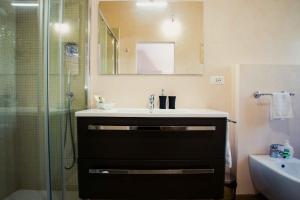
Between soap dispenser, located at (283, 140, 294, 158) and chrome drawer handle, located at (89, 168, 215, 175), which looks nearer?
chrome drawer handle, located at (89, 168, 215, 175)

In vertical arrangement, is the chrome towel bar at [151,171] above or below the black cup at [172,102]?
below

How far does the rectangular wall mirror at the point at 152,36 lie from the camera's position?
199cm

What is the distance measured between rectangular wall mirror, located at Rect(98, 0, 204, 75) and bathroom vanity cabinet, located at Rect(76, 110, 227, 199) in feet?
2.29

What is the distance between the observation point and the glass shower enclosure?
4.54 ft

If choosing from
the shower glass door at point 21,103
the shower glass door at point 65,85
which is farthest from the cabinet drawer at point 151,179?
the shower glass door at point 21,103

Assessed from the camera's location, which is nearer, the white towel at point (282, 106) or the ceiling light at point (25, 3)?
the ceiling light at point (25, 3)

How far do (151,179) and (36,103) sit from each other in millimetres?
1009

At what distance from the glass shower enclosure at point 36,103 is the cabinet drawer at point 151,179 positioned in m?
0.24

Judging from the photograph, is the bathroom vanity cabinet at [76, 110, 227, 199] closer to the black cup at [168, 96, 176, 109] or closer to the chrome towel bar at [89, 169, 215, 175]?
the chrome towel bar at [89, 169, 215, 175]

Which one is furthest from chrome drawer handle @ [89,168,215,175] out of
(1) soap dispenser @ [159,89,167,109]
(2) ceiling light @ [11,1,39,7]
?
(2) ceiling light @ [11,1,39,7]

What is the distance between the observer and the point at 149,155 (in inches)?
57.9

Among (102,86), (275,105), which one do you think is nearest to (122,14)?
(102,86)

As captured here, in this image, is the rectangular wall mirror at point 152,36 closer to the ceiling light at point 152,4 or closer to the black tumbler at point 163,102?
the ceiling light at point 152,4

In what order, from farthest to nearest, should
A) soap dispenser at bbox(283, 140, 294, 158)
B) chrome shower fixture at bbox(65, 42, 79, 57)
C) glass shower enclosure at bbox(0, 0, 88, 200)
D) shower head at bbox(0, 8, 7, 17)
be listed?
soap dispenser at bbox(283, 140, 294, 158) → chrome shower fixture at bbox(65, 42, 79, 57) → shower head at bbox(0, 8, 7, 17) → glass shower enclosure at bbox(0, 0, 88, 200)
